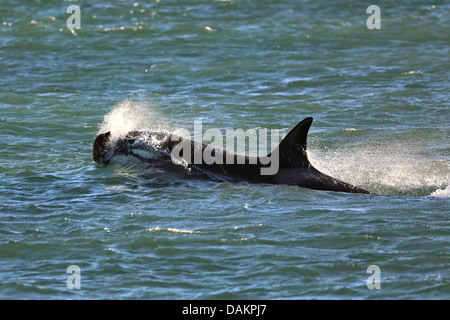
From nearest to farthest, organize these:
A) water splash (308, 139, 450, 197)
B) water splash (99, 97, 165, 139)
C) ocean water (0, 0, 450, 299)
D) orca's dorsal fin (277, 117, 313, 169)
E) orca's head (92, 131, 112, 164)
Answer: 1. ocean water (0, 0, 450, 299)
2. orca's dorsal fin (277, 117, 313, 169)
3. water splash (308, 139, 450, 197)
4. orca's head (92, 131, 112, 164)
5. water splash (99, 97, 165, 139)

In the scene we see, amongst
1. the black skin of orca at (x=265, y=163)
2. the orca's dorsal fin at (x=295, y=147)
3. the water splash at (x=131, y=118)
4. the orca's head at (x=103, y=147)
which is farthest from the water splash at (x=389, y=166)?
the orca's head at (x=103, y=147)

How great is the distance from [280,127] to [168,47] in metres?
10.2

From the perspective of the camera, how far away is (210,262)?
10.6 metres

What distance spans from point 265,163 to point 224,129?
520 centimetres

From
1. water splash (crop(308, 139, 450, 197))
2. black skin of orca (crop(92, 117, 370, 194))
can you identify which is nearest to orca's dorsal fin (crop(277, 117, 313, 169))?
black skin of orca (crop(92, 117, 370, 194))

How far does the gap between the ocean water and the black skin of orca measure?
0.21 meters

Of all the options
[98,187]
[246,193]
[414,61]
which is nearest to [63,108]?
[98,187]

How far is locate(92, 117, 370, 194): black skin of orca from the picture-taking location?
43.7 ft

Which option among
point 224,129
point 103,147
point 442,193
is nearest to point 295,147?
point 442,193

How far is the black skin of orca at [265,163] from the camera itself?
43.7ft

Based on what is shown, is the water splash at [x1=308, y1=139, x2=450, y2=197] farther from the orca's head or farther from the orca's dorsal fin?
the orca's head

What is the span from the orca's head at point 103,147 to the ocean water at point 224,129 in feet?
0.84

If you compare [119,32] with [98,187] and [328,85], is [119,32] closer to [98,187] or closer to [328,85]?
[328,85]

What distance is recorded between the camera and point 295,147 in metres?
13.3
